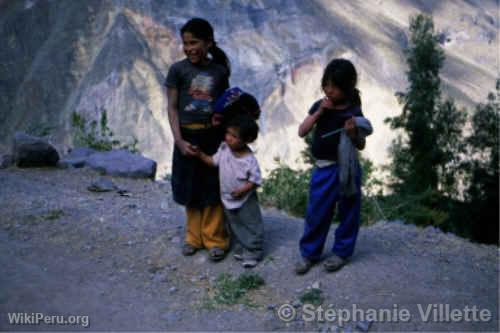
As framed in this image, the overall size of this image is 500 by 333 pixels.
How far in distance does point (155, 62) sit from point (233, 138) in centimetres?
1538

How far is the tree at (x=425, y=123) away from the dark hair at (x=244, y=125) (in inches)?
464

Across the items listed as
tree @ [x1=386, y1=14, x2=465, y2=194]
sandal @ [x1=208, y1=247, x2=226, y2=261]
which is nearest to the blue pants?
sandal @ [x1=208, y1=247, x2=226, y2=261]

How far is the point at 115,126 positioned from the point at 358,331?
14.7m

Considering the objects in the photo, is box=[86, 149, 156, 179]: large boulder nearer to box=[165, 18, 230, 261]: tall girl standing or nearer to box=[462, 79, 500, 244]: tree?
box=[165, 18, 230, 261]: tall girl standing

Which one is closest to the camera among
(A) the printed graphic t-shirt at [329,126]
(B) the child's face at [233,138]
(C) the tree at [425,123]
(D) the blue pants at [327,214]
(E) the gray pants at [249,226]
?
(A) the printed graphic t-shirt at [329,126]

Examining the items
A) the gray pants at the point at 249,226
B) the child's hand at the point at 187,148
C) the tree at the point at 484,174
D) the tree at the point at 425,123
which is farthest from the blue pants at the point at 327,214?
the tree at the point at 484,174

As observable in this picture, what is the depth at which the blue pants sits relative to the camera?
3.50 meters

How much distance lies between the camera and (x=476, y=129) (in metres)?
16.0

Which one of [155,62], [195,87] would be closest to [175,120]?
[195,87]

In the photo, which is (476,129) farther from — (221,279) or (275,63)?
(221,279)

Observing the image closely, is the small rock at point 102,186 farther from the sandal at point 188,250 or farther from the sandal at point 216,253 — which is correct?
the sandal at point 216,253

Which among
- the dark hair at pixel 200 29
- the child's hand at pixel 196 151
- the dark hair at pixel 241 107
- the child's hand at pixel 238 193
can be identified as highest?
the dark hair at pixel 200 29

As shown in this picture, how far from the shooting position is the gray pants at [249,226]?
149 inches

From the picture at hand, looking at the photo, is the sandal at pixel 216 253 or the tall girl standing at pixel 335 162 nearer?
the tall girl standing at pixel 335 162
